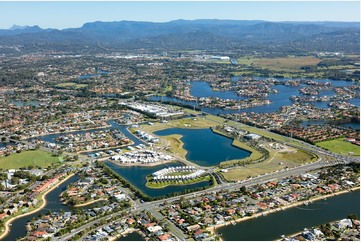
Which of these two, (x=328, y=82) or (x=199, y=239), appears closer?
(x=199, y=239)

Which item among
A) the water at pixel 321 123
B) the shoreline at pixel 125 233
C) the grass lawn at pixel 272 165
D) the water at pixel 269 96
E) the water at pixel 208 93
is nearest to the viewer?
the shoreline at pixel 125 233

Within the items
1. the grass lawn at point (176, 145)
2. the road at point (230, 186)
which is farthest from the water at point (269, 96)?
the road at point (230, 186)

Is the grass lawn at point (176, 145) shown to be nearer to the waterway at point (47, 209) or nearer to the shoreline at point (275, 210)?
the waterway at point (47, 209)

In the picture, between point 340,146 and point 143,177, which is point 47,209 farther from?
point 340,146

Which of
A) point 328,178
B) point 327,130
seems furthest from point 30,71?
point 328,178

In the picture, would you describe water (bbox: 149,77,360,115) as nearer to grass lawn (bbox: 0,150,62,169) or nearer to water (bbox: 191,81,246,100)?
water (bbox: 191,81,246,100)

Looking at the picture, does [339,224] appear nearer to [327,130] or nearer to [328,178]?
[328,178]
